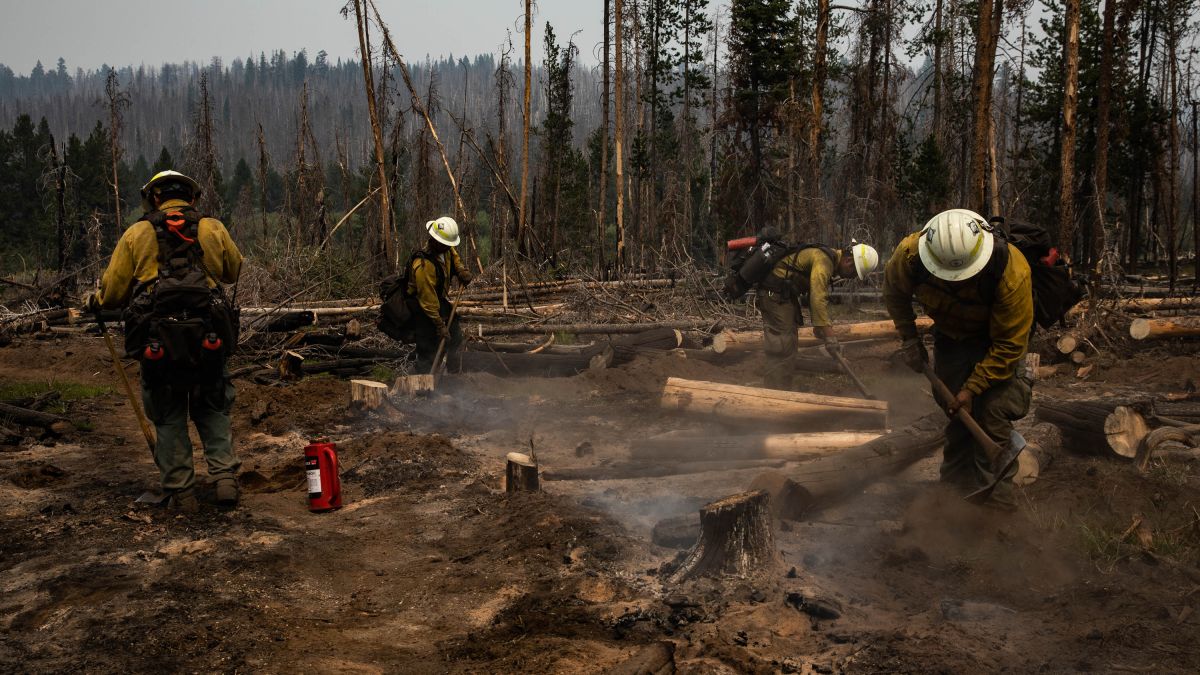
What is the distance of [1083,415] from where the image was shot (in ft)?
21.2

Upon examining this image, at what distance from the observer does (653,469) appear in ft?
21.6

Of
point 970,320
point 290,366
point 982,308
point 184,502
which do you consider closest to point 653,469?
point 970,320

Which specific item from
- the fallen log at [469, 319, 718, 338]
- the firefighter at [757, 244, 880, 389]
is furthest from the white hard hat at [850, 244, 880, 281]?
the fallen log at [469, 319, 718, 338]

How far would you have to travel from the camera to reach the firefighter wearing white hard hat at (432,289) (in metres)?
8.84

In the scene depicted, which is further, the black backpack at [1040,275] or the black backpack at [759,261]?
the black backpack at [759,261]

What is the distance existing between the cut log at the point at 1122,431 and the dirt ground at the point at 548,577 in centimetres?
34

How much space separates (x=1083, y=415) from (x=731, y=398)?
2947mm

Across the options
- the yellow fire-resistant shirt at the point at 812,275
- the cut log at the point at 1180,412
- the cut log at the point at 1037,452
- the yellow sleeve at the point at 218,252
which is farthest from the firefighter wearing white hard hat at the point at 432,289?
the cut log at the point at 1180,412

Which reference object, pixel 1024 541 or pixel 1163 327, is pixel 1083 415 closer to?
pixel 1024 541

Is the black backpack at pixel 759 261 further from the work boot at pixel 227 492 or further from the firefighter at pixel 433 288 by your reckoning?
the work boot at pixel 227 492

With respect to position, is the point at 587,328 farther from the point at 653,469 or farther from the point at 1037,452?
the point at 1037,452

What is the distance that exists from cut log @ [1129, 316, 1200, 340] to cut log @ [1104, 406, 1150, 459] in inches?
238

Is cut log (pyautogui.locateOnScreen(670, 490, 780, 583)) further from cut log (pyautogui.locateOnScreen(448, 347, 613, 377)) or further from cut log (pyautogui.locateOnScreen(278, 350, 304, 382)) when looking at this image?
cut log (pyautogui.locateOnScreen(278, 350, 304, 382))

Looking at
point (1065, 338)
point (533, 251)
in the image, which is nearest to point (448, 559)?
point (1065, 338)
